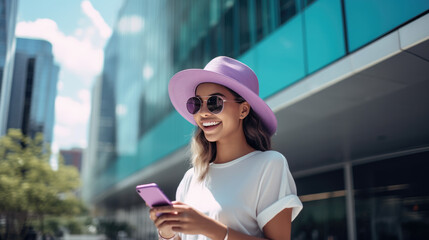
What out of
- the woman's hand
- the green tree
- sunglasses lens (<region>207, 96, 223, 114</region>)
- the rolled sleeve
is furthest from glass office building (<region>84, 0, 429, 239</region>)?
the woman's hand

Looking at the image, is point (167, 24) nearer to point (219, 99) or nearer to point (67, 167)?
point (67, 167)

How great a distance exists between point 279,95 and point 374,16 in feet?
9.53

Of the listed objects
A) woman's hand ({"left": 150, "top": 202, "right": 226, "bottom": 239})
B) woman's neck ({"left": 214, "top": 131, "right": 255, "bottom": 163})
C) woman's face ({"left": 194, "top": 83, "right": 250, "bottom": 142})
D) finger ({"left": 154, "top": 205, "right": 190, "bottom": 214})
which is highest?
woman's face ({"left": 194, "top": 83, "right": 250, "bottom": 142})

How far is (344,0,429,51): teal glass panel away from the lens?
616cm

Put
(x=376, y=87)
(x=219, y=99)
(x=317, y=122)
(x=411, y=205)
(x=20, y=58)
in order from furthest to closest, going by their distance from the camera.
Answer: (x=20, y=58) → (x=411, y=205) → (x=317, y=122) → (x=376, y=87) → (x=219, y=99)

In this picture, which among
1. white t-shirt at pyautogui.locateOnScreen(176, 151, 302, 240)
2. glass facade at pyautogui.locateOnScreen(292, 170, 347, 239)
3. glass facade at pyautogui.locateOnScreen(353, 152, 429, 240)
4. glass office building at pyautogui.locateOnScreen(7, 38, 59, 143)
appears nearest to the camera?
white t-shirt at pyautogui.locateOnScreen(176, 151, 302, 240)

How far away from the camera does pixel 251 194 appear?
1852 millimetres

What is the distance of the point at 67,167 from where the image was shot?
22.7m

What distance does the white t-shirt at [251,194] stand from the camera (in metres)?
1.77

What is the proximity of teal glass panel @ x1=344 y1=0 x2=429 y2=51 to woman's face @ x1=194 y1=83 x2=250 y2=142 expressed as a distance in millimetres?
4967

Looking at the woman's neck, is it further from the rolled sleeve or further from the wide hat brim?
the rolled sleeve

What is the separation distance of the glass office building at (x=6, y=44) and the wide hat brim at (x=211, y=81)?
10140mm

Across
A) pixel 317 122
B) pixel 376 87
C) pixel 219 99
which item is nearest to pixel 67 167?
pixel 317 122

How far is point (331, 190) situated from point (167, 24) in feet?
39.1
